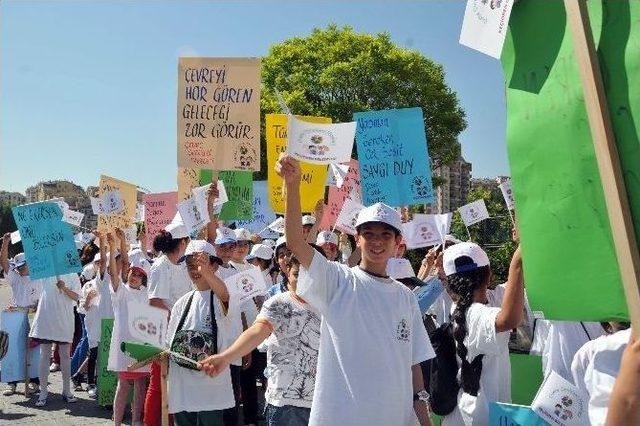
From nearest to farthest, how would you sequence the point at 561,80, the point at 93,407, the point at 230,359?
the point at 561,80, the point at 230,359, the point at 93,407

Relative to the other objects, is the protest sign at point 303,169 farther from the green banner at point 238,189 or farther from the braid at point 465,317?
the braid at point 465,317

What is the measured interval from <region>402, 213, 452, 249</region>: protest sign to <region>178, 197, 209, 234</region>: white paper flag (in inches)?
89.1

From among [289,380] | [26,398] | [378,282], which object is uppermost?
[378,282]

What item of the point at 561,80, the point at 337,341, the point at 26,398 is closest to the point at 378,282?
the point at 337,341

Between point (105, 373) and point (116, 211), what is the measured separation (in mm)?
2272

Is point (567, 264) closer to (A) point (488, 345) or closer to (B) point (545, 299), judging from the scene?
(B) point (545, 299)

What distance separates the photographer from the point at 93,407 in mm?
8352

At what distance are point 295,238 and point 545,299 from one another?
1.20 m

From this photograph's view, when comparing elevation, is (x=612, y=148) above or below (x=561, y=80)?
below

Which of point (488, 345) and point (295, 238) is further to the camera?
point (488, 345)

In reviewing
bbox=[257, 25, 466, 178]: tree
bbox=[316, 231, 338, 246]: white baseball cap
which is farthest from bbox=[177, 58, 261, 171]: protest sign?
bbox=[257, 25, 466, 178]: tree

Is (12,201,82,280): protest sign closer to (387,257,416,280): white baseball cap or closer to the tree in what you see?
(387,257,416,280): white baseball cap

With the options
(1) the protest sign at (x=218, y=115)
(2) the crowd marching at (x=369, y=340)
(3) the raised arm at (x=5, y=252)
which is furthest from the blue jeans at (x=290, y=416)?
(3) the raised arm at (x=5, y=252)

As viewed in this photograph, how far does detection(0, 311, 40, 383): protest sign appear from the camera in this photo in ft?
29.4
